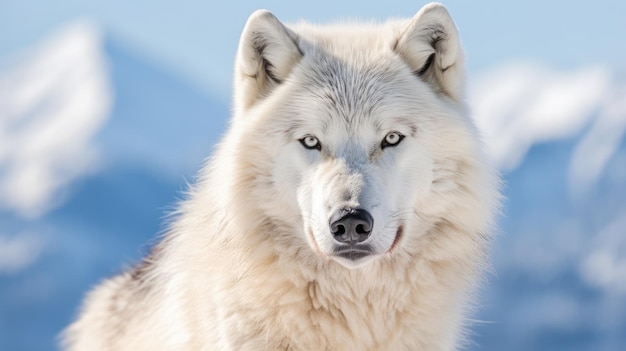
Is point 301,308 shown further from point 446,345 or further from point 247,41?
point 247,41

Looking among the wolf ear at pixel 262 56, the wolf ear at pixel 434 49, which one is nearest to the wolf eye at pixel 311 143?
the wolf ear at pixel 262 56

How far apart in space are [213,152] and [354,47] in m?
1.03

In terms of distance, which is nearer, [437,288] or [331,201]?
[331,201]

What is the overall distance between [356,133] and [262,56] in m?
0.79

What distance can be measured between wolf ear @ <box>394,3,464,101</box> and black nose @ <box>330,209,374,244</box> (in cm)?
114

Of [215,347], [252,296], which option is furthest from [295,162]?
[215,347]

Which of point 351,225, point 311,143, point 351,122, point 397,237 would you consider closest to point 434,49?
point 351,122

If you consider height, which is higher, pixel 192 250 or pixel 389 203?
pixel 389 203

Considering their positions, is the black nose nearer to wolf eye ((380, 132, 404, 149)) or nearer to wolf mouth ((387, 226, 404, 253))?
wolf mouth ((387, 226, 404, 253))

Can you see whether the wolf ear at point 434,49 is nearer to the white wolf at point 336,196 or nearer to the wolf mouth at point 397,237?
the white wolf at point 336,196

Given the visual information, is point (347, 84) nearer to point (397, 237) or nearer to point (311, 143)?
point (311, 143)

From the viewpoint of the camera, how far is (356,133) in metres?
4.70

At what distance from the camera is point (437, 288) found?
5016mm

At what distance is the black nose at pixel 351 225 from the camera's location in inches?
171
